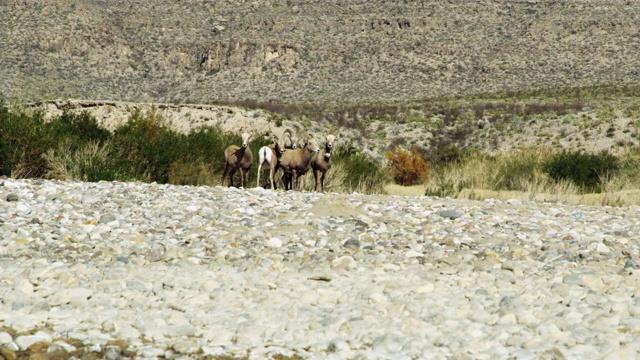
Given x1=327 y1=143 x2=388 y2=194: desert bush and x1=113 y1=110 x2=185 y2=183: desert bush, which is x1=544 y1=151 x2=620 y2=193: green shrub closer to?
x1=327 y1=143 x2=388 y2=194: desert bush

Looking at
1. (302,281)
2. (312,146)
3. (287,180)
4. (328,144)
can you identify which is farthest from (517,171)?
(302,281)

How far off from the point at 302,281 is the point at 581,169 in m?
15.7

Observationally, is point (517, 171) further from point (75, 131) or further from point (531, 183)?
point (75, 131)

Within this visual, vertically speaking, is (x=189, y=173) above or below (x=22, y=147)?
below

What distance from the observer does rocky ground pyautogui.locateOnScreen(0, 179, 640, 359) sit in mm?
4344

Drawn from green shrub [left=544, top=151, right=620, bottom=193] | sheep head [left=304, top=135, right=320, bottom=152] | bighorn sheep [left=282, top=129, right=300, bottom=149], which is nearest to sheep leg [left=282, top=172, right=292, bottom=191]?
bighorn sheep [left=282, top=129, right=300, bottom=149]

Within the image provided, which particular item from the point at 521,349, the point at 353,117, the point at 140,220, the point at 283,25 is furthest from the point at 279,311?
the point at 283,25

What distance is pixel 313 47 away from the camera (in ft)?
226

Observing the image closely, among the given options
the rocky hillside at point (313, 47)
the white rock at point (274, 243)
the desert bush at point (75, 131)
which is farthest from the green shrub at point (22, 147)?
the rocky hillside at point (313, 47)

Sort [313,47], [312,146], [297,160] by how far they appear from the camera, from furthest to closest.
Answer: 1. [313,47]
2. [297,160]
3. [312,146]

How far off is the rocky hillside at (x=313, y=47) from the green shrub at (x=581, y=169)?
3844cm

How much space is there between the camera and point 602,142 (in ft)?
114

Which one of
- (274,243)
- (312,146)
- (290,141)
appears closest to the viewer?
(274,243)

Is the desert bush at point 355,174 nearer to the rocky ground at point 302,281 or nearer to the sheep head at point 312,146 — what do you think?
the sheep head at point 312,146
